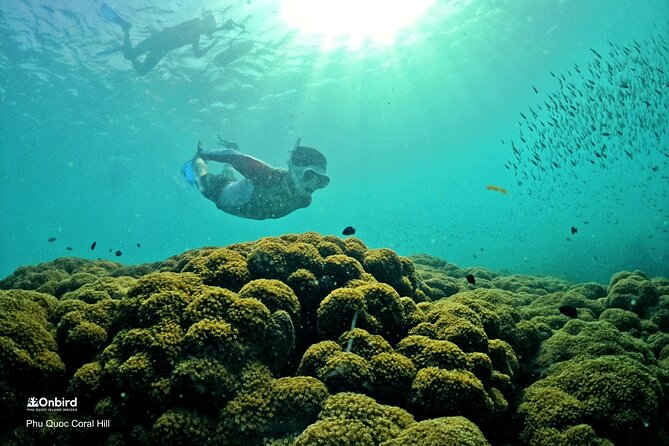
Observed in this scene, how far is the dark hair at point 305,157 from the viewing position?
37.1 feet

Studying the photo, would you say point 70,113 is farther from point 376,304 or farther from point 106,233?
point 106,233

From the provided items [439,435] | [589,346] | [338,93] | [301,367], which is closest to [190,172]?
[301,367]

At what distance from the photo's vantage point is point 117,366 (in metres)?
3.98

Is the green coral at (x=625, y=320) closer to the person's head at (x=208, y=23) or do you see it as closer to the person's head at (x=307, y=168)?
the person's head at (x=307, y=168)

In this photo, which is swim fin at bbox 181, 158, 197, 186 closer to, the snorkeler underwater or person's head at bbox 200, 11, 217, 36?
the snorkeler underwater

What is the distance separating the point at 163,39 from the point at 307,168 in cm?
2118

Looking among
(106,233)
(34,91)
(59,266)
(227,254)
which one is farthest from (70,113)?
(106,233)

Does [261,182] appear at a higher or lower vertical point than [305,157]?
higher

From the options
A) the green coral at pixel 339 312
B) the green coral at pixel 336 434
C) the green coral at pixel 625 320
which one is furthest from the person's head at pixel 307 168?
the green coral at pixel 336 434

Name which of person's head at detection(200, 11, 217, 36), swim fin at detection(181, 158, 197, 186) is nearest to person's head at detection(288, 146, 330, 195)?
swim fin at detection(181, 158, 197, 186)

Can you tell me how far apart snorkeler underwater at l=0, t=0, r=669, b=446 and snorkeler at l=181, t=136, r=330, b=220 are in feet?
0.26

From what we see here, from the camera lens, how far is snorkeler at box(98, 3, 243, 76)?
23.9 m

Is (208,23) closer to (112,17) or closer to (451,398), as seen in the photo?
(112,17)

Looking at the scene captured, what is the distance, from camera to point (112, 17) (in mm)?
22734
